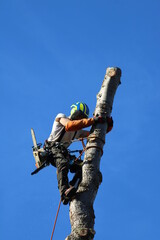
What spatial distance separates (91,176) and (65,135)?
6.54 ft

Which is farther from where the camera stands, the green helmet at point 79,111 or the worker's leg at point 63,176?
the green helmet at point 79,111

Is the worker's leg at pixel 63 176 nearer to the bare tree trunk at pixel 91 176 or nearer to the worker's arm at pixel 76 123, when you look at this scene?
the bare tree trunk at pixel 91 176

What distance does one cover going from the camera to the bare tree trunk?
432 centimetres

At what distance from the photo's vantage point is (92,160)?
198 inches

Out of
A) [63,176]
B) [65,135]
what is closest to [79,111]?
[65,135]

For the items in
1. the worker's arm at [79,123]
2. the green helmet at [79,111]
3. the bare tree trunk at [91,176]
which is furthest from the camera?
the green helmet at [79,111]

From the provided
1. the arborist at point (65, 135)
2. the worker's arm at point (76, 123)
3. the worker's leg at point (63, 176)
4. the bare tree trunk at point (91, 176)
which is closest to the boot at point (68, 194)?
the worker's leg at point (63, 176)

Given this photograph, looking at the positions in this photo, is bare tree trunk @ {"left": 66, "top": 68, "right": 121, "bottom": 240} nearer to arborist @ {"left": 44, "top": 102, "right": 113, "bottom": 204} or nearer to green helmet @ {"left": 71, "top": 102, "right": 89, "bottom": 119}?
arborist @ {"left": 44, "top": 102, "right": 113, "bottom": 204}

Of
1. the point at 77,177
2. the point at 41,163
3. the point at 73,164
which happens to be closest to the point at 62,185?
the point at 77,177

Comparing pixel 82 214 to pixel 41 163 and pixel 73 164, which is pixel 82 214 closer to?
pixel 73 164

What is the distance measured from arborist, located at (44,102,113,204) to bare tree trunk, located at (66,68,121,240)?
24 cm

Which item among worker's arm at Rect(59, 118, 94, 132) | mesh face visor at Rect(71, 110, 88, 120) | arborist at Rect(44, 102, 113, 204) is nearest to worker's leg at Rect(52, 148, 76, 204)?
arborist at Rect(44, 102, 113, 204)

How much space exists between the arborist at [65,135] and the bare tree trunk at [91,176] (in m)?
0.24

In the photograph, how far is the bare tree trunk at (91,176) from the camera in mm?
4320
